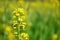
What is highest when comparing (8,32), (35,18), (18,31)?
(18,31)

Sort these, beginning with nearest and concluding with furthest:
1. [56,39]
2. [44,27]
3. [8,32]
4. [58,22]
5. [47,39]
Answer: [8,32], [56,39], [47,39], [44,27], [58,22]

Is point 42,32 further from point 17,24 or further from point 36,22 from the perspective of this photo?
point 17,24

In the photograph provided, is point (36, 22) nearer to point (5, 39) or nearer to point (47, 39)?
point (47, 39)

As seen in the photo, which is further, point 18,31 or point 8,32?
point 8,32

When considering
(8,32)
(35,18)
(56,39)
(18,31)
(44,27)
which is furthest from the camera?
(35,18)

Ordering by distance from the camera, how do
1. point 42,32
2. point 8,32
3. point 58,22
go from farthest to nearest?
point 58,22, point 42,32, point 8,32

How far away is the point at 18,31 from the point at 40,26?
1.50 meters

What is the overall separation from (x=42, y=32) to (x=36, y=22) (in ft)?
1.98

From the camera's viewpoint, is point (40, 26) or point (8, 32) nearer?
point (8, 32)

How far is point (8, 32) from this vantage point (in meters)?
2.26

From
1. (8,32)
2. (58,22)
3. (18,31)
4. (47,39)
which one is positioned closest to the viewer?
(18,31)

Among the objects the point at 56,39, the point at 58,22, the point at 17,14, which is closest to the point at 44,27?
the point at 58,22

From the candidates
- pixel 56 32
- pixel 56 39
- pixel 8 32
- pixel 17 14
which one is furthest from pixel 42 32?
pixel 17 14

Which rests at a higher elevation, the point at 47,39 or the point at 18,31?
the point at 18,31
